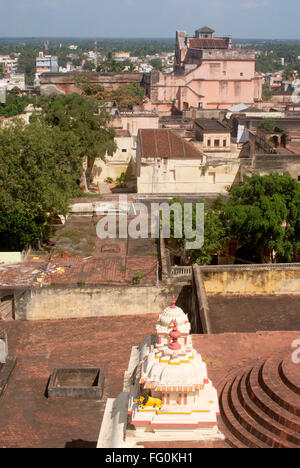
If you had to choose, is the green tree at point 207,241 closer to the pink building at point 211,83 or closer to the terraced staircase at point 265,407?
the terraced staircase at point 265,407

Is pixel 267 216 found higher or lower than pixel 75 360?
higher

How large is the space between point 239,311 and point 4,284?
8.60 m

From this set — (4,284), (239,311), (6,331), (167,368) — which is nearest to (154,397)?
(167,368)

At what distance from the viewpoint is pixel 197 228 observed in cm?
2281

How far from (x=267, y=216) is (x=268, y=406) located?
44.4 ft

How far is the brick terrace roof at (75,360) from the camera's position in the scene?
1285 cm

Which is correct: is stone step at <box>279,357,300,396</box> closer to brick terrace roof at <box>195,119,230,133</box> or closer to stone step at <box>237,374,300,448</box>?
stone step at <box>237,374,300,448</box>

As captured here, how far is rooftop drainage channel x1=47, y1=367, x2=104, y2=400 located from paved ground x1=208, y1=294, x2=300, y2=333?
148 inches

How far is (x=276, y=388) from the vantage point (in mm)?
10328

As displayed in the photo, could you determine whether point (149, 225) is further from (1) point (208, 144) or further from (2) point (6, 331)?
(1) point (208, 144)

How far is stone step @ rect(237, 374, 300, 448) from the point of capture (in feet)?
30.7

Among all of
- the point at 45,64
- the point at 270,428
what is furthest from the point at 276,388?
the point at 45,64

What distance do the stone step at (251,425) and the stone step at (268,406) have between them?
250 mm

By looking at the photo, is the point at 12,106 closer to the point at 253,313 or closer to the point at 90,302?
the point at 90,302
